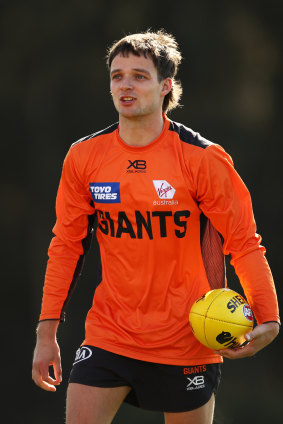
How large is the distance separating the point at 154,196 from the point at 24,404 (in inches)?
123

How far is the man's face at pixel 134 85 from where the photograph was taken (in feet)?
13.5

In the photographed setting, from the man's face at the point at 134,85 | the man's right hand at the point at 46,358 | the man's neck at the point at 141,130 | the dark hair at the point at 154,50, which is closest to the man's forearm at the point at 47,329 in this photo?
the man's right hand at the point at 46,358

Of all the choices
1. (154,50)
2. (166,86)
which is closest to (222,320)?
(166,86)

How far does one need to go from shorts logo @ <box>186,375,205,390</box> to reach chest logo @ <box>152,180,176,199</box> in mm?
880

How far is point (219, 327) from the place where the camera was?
12.4 feet

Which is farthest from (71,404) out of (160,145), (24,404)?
A: (24,404)

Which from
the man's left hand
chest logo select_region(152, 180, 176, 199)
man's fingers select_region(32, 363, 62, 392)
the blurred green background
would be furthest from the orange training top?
the blurred green background

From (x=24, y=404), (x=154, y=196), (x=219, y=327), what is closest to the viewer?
(x=219, y=327)

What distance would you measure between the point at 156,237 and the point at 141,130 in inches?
21.0

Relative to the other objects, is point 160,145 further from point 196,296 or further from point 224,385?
point 224,385

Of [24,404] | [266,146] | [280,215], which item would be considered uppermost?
[266,146]

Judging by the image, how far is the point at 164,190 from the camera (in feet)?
13.3

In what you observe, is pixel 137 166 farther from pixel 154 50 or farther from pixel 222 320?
pixel 222 320

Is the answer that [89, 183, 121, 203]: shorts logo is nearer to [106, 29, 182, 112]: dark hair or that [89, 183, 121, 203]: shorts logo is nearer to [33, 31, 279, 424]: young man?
[33, 31, 279, 424]: young man
